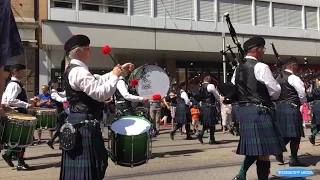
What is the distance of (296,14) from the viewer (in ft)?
67.0

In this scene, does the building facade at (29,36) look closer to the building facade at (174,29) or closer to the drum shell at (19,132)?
the building facade at (174,29)

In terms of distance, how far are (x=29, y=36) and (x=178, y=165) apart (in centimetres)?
1040

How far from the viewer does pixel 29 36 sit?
14.9 m

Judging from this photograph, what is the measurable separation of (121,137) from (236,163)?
130 inches

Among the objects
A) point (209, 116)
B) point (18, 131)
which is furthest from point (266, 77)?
point (209, 116)

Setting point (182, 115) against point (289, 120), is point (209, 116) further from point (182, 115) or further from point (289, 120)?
point (289, 120)

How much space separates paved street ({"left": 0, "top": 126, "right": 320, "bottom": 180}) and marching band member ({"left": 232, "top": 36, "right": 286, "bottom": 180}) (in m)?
0.93

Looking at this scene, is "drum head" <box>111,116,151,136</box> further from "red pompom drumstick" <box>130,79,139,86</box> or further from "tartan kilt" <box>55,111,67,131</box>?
"tartan kilt" <box>55,111,67,131</box>

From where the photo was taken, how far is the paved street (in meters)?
5.70

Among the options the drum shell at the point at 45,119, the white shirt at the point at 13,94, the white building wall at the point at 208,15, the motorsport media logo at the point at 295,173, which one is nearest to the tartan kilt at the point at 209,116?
the drum shell at the point at 45,119

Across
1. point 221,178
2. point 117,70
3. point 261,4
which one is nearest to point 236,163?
point 221,178

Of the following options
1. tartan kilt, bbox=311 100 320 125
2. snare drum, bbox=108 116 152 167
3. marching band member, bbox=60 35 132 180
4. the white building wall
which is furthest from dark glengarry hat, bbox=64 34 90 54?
the white building wall

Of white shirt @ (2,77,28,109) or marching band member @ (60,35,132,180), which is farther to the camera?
white shirt @ (2,77,28,109)

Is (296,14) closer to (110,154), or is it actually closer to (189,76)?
(189,76)
